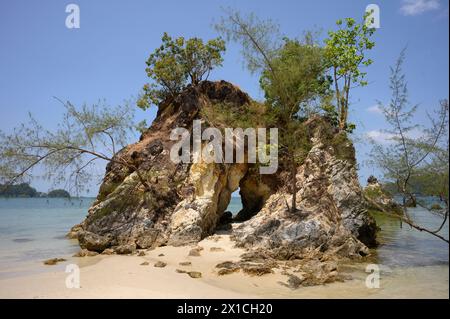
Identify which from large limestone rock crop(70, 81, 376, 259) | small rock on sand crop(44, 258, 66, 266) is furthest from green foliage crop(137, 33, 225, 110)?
small rock on sand crop(44, 258, 66, 266)

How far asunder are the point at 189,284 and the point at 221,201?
8.10m

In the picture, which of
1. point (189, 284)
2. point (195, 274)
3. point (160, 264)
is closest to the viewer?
point (189, 284)

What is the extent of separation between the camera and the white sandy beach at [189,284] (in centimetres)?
732

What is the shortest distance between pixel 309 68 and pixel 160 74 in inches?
284

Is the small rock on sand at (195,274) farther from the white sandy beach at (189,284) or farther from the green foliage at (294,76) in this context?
the green foliage at (294,76)

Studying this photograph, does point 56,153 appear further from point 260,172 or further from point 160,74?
point 260,172

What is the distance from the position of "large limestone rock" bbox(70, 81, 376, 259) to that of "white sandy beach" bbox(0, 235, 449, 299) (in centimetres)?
199

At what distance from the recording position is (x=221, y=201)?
1608cm

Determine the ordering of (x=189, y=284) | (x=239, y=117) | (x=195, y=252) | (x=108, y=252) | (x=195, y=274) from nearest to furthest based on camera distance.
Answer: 1. (x=189, y=284)
2. (x=195, y=274)
3. (x=195, y=252)
4. (x=108, y=252)
5. (x=239, y=117)

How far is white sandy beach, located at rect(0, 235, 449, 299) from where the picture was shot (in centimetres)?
732

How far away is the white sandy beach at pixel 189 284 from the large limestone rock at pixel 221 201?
199 centimetres

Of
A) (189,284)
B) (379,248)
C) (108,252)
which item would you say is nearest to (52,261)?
(108,252)

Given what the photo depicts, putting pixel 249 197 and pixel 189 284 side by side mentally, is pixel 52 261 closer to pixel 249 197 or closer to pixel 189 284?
pixel 189 284

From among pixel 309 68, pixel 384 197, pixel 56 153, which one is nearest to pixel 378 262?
pixel 384 197
